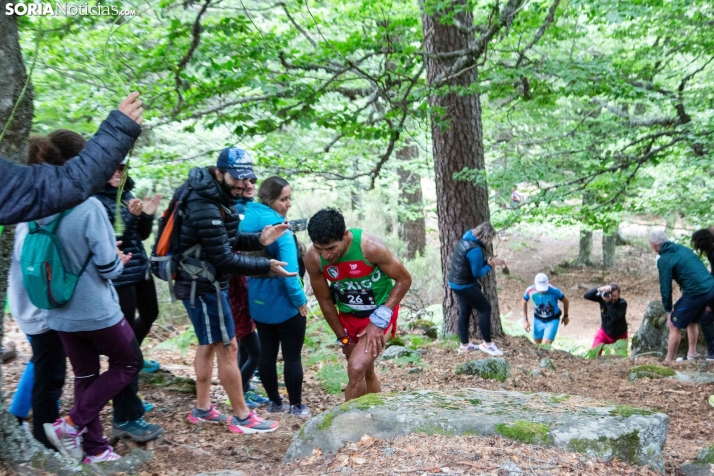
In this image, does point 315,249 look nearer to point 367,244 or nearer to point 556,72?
point 367,244

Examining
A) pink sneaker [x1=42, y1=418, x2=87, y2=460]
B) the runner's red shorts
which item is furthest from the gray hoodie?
the runner's red shorts

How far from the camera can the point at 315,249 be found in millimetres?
4457

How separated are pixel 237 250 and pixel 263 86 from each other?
2209mm

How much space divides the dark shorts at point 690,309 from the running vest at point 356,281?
592 cm

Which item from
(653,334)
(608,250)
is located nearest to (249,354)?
(653,334)

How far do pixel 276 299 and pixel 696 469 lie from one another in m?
3.26

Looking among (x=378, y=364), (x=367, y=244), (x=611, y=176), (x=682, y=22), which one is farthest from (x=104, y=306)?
(x=611, y=176)

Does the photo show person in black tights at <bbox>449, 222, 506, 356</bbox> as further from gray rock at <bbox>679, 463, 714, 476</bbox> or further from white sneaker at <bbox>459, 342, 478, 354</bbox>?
gray rock at <bbox>679, 463, 714, 476</bbox>

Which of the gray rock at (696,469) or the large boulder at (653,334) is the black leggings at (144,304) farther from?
the large boulder at (653,334)

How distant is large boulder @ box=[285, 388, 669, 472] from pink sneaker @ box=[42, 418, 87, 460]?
135 cm

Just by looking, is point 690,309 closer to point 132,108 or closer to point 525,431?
point 525,431

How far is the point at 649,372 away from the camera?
299 inches

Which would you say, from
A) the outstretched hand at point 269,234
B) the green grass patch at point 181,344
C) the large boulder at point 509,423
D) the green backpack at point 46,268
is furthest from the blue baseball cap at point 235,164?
the green grass patch at point 181,344

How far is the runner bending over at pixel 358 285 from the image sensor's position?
443 centimetres
